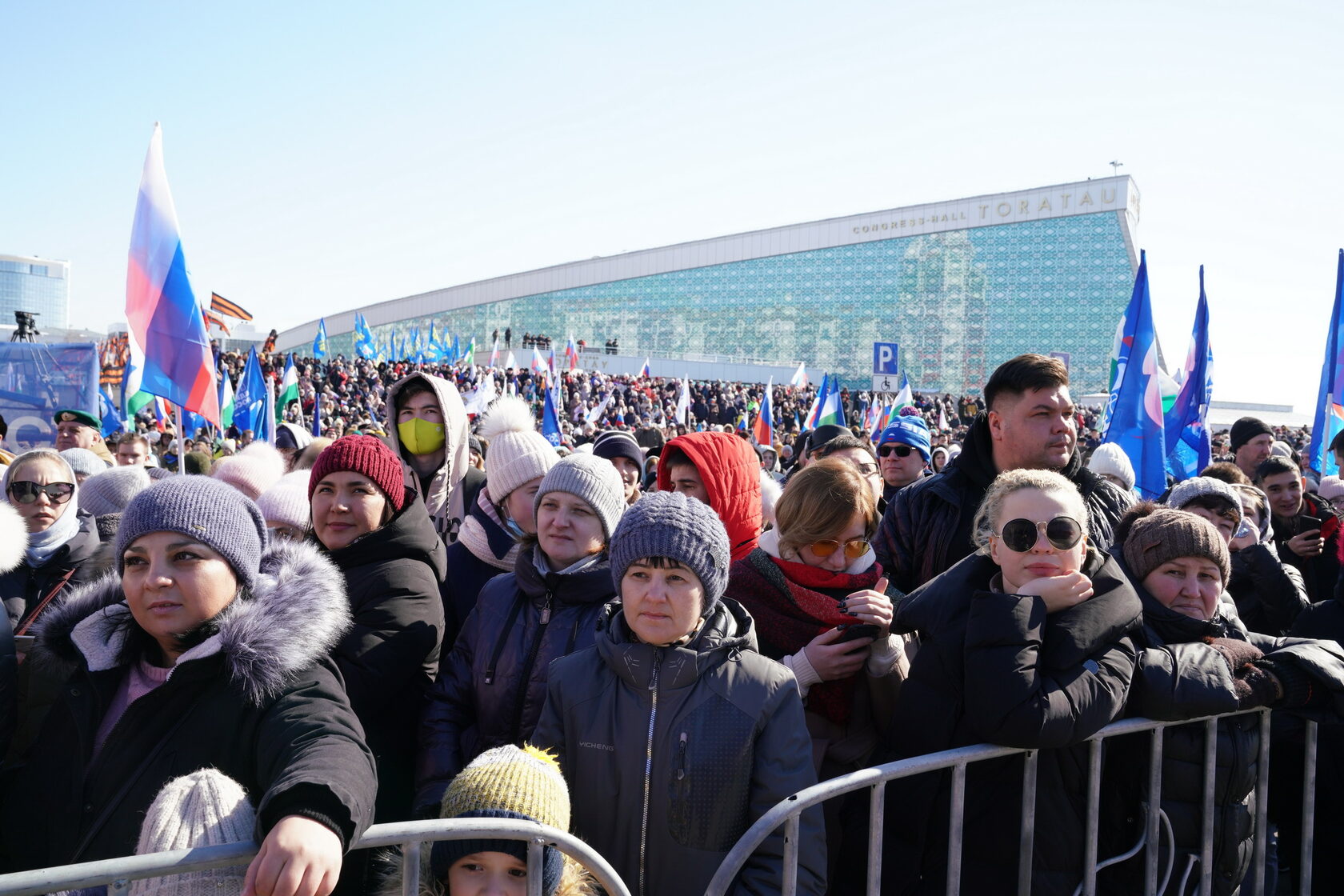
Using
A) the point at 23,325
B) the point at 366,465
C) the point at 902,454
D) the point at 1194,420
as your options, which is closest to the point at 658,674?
the point at 366,465

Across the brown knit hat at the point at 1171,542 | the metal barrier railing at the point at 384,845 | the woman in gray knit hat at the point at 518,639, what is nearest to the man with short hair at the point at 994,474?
the brown knit hat at the point at 1171,542

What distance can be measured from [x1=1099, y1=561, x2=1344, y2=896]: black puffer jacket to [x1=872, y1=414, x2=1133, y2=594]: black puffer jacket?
0.64 meters

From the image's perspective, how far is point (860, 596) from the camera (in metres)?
2.45

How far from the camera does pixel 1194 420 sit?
25.6 ft

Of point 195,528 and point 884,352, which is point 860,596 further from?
point 884,352

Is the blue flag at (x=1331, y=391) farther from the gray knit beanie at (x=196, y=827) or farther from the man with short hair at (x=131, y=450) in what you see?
the man with short hair at (x=131, y=450)

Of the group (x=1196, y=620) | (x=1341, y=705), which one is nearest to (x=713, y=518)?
(x=1196, y=620)

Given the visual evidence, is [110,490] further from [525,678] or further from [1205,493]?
[1205,493]

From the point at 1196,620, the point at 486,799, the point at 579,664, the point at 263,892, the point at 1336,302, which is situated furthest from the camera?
the point at 1336,302

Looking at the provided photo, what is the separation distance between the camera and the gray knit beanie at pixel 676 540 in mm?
2219

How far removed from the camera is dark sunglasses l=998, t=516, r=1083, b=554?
2.31 meters

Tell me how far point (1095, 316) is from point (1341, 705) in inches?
2312

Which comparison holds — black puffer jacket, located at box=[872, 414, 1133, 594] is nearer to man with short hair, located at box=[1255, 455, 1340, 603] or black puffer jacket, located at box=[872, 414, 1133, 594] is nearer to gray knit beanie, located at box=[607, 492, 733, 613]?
gray knit beanie, located at box=[607, 492, 733, 613]

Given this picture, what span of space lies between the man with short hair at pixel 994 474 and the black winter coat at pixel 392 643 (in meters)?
1.60
